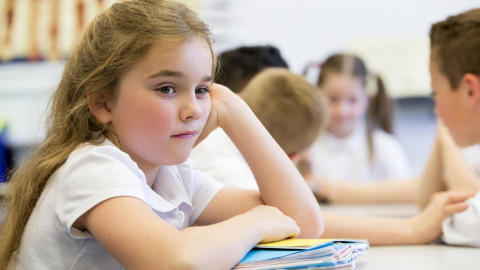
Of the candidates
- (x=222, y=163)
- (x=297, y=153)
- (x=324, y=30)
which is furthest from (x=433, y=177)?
(x=324, y=30)

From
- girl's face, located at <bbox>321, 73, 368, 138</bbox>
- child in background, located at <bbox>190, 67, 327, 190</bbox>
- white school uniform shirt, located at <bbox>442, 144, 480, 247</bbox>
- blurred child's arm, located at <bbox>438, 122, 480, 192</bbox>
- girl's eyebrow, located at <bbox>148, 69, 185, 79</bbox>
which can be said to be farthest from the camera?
girl's face, located at <bbox>321, 73, 368, 138</bbox>

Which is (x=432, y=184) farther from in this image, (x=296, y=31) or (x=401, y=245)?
(x=296, y=31)

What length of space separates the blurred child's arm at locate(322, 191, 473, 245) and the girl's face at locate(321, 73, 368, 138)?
5.54 ft

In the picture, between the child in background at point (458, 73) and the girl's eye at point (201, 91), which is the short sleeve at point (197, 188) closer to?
the girl's eye at point (201, 91)

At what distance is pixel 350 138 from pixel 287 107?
1.75 metres

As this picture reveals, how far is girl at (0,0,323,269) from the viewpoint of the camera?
0.77 metres

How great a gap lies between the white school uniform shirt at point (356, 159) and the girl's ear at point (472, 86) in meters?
1.48

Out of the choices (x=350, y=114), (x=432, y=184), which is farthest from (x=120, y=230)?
(x=350, y=114)

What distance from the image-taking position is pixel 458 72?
4.99 ft

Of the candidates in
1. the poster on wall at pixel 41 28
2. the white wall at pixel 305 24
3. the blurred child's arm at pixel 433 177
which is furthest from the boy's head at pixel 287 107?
the poster on wall at pixel 41 28

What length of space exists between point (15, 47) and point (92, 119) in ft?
10.1

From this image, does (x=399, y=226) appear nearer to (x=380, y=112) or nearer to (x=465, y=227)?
(x=465, y=227)

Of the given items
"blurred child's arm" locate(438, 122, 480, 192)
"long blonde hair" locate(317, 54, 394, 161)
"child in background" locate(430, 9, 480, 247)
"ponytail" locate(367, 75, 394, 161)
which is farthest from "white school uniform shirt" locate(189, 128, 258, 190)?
"ponytail" locate(367, 75, 394, 161)

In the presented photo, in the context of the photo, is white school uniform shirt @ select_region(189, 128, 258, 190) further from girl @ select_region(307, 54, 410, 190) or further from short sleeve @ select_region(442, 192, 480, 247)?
girl @ select_region(307, 54, 410, 190)
